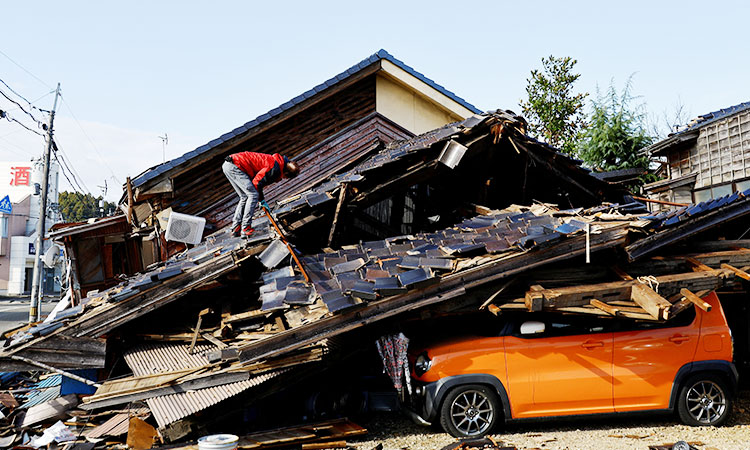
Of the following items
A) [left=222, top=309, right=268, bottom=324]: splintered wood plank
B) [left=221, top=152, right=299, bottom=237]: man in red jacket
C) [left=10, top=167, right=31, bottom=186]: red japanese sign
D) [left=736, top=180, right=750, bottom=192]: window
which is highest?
[left=10, top=167, right=31, bottom=186]: red japanese sign

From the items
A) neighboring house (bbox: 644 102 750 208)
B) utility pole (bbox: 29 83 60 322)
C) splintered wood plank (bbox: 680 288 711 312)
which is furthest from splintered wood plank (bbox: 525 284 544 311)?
utility pole (bbox: 29 83 60 322)

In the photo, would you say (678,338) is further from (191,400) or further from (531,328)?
(191,400)

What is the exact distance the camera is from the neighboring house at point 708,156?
15164 mm

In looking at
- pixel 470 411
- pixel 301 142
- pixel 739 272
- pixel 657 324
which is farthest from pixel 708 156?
pixel 470 411

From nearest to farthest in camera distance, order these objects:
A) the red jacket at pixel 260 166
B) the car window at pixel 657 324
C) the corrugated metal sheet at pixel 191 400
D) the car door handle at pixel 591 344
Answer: the corrugated metal sheet at pixel 191 400, the car door handle at pixel 591 344, the car window at pixel 657 324, the red jacket at pixel 260 166

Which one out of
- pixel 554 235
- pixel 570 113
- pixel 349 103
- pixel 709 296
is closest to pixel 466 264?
pixel 554 235

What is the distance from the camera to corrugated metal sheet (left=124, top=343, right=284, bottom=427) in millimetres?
6445

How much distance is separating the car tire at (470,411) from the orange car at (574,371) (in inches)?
0.5

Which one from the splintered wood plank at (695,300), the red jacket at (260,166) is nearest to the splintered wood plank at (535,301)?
the splintered wood plank at (695,300)

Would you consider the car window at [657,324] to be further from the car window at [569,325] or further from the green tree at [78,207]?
the green tree at [78,207]

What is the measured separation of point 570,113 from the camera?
26000mm

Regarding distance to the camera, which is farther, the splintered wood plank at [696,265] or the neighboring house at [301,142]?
the neighboring house at [301,142]

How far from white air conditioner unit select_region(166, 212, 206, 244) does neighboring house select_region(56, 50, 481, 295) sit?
380mm

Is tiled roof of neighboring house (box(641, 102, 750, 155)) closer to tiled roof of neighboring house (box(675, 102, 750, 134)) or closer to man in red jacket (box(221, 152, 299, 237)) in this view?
tiled roof of neighboring house (box(675, 102, 750, 134))
